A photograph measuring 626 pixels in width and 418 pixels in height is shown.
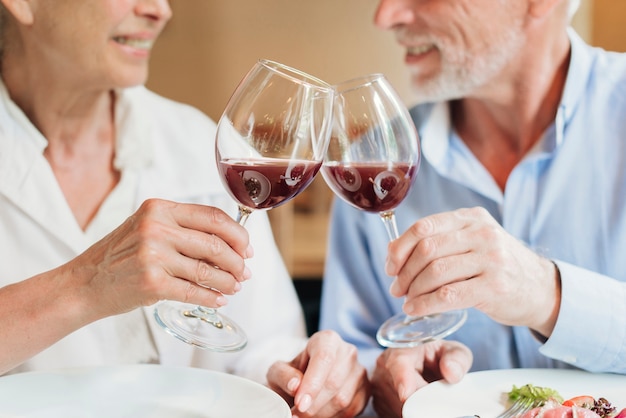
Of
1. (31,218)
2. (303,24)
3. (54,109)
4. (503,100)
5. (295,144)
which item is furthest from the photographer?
(303,24)

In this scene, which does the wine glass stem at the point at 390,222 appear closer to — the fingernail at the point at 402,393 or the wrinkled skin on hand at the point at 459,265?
Answer: the wrinkled skin on hand at the point at 459,265

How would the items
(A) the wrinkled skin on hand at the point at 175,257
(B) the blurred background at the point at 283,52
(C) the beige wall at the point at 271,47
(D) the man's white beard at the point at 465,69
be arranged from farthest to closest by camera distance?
(C) the beige wall at the point at 271,47, (B) the blurred background at the point at 283,52, (D) the man's white beard at the point at 465,69, (A) the wrinkled skin on hand at the point at 175,257

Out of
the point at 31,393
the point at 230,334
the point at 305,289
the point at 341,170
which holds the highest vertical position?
the point at 341,170

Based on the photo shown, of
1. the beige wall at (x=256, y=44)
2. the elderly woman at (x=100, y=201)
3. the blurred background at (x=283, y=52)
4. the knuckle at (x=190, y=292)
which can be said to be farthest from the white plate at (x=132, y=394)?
the beige wall at (x=256, y=44)

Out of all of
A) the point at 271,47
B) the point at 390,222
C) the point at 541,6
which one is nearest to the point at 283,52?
the point at 271,47

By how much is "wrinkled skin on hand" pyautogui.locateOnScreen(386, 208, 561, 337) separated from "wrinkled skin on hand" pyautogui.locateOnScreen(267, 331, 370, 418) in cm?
17

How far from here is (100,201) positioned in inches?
65.3

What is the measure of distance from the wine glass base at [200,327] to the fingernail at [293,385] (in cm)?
11

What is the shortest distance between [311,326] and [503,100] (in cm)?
206

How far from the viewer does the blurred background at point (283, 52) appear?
16.9 ft

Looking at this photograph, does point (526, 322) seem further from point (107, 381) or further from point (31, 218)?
point (31, 218)

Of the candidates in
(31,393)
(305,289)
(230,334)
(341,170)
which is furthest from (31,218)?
(305,289)

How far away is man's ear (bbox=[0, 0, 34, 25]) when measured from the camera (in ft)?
5.12

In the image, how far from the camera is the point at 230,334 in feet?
3.85
